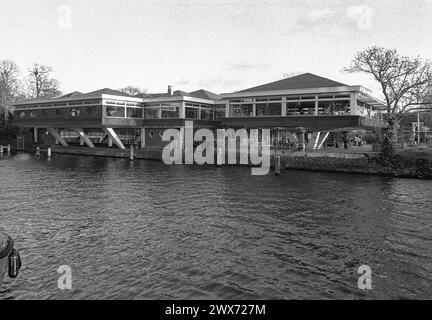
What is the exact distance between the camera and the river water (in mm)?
9617

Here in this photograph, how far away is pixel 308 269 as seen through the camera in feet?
35.4

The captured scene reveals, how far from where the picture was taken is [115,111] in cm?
4891

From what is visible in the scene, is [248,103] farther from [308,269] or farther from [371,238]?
[308,269]

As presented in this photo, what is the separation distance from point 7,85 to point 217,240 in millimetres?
69231

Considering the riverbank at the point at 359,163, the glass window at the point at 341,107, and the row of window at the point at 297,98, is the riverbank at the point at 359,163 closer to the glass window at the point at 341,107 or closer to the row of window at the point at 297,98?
the glass window at the point at 341,107

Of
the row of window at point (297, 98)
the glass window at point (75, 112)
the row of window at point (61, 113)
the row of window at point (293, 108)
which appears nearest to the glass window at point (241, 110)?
the row of window at point (293, 108)

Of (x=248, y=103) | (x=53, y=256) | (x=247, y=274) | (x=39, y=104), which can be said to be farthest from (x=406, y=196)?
(x=39, y=104)

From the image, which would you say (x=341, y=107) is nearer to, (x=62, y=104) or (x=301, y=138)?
(x=301, y=138)

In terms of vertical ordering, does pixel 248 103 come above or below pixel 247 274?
above

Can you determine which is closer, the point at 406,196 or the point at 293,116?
the point at 406,196

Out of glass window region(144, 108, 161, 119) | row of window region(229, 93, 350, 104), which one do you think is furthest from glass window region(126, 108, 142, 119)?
row of window region(229, 93, 350, 104)

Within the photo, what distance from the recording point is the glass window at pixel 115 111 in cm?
4809
